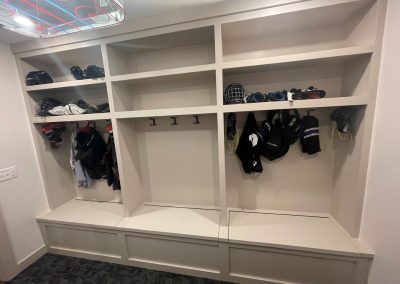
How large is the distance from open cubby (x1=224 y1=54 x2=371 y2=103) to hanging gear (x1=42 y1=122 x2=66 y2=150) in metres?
2.07

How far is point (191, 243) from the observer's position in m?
1.70

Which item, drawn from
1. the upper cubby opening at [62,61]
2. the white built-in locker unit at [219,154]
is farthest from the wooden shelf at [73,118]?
the upper cubby opening at [62,61]

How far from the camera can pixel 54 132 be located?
6.95 ft

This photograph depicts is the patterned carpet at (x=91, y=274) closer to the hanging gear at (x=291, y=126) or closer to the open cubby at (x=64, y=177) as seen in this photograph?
the open cubby at (x=64, y=177)

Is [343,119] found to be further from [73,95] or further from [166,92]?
[73,95]

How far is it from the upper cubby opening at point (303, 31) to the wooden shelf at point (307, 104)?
0.42m

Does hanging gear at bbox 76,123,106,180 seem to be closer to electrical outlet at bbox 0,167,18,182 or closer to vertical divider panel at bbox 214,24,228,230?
electrical outlet at bbox 0,167,18,182

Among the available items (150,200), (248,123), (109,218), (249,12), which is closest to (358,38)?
(249,12)

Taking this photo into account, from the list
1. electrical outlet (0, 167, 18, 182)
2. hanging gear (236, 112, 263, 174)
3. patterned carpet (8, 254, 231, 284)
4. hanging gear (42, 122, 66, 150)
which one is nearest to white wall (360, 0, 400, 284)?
hanging gear (236, 112, 263, 174)

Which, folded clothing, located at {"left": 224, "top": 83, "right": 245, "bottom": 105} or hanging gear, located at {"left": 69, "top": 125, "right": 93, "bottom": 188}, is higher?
folded clothing, located at {"left": 224, "top": 83, "right": 245, "bottom": 105}

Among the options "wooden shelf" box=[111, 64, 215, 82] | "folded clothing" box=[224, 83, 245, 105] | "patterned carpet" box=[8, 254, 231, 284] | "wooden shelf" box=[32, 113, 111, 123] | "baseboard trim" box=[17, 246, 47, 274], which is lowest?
"patterned carpet" box=[8, 254, 231, 284]

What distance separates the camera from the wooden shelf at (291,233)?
143 cm

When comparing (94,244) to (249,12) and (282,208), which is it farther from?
(249,12)

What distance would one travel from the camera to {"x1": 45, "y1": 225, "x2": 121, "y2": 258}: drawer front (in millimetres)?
1928
